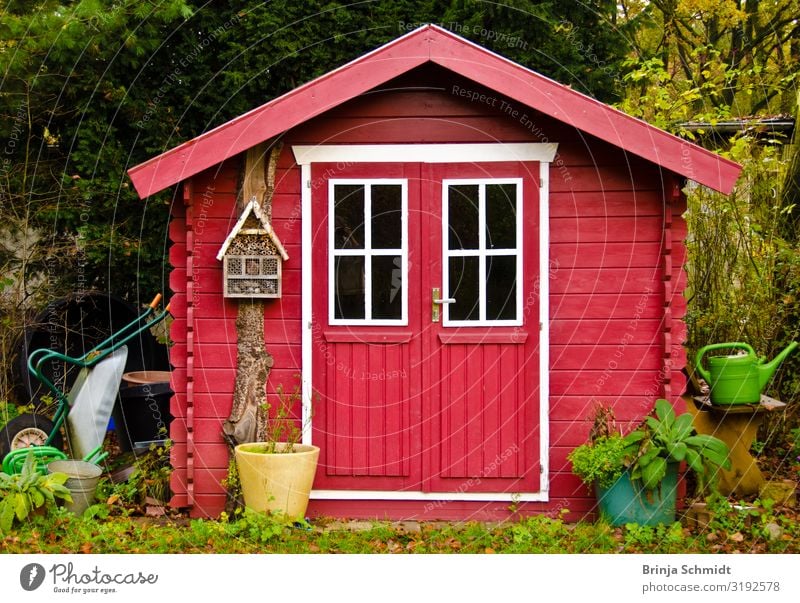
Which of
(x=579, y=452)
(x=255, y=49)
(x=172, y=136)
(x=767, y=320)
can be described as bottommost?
(x=579, y=452)

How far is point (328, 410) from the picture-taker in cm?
662

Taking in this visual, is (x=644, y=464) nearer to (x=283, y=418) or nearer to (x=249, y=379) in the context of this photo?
(x=283, y=418)

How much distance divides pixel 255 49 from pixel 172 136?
136cm

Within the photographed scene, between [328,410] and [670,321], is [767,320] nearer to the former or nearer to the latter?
[670,321]

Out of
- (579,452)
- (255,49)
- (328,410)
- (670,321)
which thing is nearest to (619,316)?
(670,321)

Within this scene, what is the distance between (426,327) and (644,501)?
194 centimetres

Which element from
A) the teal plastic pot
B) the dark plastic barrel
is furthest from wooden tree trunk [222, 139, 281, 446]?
the teal plastic pot

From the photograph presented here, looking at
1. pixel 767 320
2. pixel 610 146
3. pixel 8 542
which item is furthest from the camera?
pixel 767 320

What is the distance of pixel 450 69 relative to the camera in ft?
20.3

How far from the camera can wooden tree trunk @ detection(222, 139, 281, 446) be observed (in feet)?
21.4

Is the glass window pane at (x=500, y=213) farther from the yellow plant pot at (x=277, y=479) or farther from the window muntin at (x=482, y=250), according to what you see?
the yellow plant pot at (x=277, y=479)
